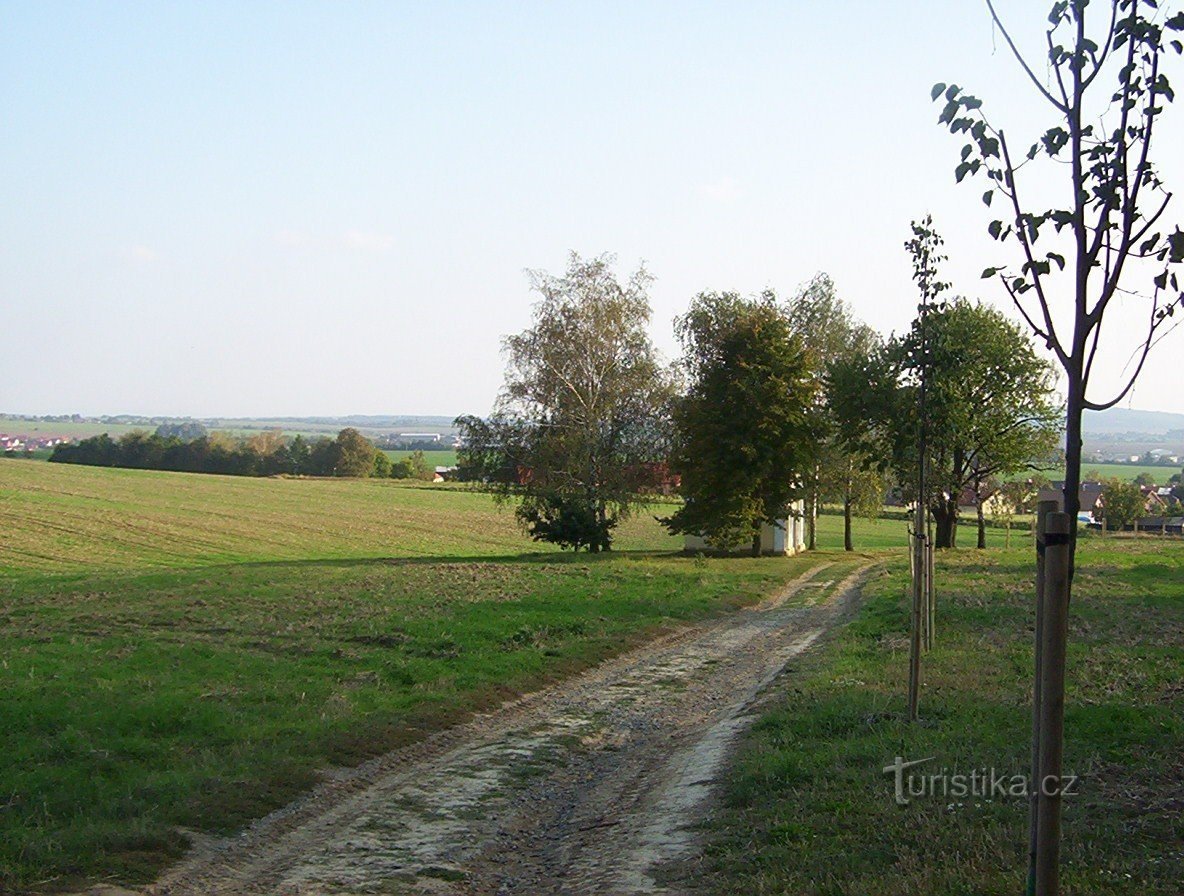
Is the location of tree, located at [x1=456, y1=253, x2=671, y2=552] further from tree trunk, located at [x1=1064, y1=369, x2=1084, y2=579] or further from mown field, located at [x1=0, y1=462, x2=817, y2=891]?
tree trunk, located at [x1=1064, y1=369, x2=1084, y2=579]

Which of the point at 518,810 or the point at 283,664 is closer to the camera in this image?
the point at 518,810

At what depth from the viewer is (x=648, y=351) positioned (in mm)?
49344

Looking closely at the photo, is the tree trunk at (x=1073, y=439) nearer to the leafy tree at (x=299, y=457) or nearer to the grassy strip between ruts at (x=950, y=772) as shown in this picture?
the grassy strip between ruts at (x=950, y=772)

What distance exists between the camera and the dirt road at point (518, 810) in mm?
7715

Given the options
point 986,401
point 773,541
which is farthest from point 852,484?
point 986,401

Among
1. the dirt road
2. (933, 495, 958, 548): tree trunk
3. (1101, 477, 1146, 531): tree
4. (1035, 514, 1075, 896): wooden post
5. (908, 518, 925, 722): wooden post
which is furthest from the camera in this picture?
(1101, 477, 1146, 531): tree

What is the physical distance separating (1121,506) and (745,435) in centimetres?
5780

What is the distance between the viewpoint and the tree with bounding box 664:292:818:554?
148ft

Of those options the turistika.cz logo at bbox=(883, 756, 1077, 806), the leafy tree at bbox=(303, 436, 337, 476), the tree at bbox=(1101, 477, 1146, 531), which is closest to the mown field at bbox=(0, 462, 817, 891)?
the turistika.cz logo at bbox=(883, 756, 1077, 806)

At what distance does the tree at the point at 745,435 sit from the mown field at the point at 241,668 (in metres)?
2.53

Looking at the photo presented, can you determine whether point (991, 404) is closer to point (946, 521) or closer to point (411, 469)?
point (946, 521)

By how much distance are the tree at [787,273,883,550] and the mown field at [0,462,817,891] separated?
6.01 metres

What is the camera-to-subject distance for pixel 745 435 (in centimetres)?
4506

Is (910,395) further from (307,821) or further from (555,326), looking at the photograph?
(555,326)
